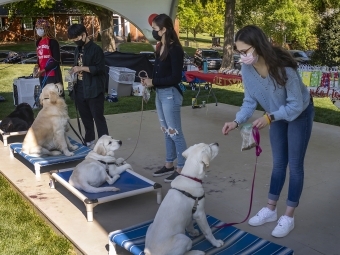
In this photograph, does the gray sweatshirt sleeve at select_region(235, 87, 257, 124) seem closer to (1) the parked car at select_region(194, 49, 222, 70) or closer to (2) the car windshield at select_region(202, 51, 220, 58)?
(1) the parked car at select_region(194, 49, 222, 70)

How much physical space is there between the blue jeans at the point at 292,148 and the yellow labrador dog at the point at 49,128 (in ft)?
9.58

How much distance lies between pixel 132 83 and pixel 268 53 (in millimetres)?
9426

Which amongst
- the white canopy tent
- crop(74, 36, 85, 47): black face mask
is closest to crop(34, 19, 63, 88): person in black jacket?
crop(74, 36, 85, 47): black face mask

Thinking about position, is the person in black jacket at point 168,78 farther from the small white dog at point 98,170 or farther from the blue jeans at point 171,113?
Answer: the small white dog at point 98,170

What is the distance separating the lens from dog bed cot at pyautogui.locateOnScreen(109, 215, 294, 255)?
3.02m

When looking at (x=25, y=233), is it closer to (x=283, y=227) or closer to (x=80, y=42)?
(x=283, y=227)

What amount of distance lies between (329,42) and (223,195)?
583 inches

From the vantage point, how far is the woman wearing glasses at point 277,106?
3090 mm

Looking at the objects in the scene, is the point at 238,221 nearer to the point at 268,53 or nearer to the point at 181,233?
the point at 181,233

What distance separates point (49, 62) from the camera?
6.86 m

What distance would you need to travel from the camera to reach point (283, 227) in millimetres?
3549

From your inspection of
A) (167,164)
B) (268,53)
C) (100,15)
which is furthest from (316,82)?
(100,15)

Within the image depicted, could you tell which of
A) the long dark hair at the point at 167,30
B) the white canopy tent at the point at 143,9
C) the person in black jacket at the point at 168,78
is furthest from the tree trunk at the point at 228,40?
the long dark hair at the point at 167,30

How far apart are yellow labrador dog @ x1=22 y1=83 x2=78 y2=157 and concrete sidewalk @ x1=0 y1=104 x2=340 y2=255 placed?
0.91ft
